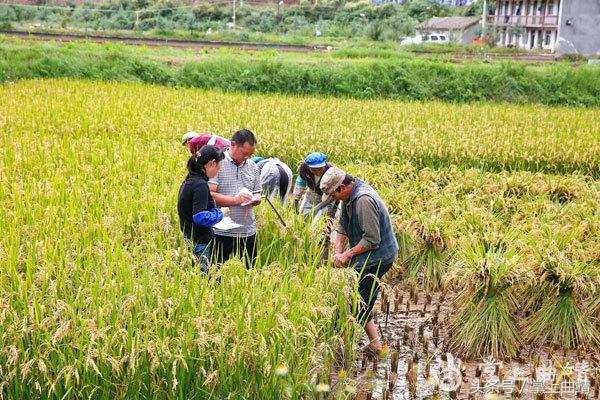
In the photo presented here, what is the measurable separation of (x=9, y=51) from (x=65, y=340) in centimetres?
1987

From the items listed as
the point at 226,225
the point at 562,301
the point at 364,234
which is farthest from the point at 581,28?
the point at 226,225

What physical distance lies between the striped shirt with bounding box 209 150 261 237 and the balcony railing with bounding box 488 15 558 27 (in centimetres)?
4311

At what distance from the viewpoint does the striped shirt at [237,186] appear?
5.90 metres

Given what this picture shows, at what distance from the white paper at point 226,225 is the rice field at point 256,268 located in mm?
356

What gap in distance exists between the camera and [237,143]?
19.1ft

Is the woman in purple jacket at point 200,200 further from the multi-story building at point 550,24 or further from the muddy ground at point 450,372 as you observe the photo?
the multi-story building at point 550,24

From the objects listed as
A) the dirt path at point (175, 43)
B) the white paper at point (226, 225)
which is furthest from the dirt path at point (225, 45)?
the white paper at point (226, 225)

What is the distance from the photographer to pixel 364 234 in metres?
5.27

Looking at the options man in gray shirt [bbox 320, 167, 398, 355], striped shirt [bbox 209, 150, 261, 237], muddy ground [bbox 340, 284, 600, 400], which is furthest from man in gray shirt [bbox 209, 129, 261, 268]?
muddy ground [bbox 340, 284, 600, 400]

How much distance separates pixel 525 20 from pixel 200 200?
151 feet

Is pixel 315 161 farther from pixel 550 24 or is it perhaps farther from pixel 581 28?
pixel 550 24

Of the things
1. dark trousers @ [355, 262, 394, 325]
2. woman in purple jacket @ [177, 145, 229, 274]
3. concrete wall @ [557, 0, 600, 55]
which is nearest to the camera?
woman in purple jacket @ [177, 145, 229, 274]

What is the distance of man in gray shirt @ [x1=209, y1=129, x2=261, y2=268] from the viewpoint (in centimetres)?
580

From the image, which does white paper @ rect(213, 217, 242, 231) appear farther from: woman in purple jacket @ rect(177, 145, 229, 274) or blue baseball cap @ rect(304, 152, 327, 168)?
blue baseball cap @ rect(304, 152, 327, 168)
